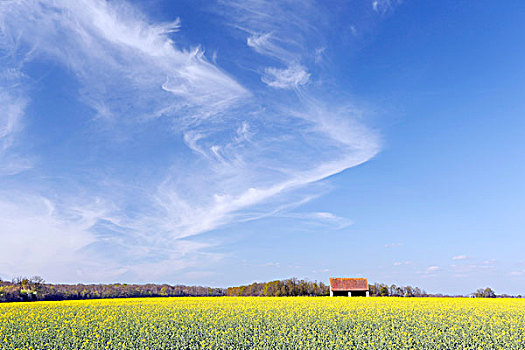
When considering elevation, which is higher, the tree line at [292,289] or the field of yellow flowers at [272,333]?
the tree line at [292,289]

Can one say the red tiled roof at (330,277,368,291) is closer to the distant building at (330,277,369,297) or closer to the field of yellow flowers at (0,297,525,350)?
the distant building at (330,277,369,297)

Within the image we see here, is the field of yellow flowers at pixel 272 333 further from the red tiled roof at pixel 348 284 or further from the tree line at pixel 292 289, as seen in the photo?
the tree line at pixel 292 289

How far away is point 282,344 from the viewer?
57.6 feet

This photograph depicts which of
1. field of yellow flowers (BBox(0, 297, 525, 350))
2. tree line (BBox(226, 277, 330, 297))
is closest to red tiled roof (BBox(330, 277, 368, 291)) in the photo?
tree line (BBox(226, 277, 330, 297))

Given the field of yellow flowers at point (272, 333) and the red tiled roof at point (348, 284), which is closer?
the field of yellow flowers at point (272, 333)

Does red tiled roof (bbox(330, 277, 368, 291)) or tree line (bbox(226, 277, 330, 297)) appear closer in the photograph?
red tiled roof (bbox(330, 277, 368, 291))

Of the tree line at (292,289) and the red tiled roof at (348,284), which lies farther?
the tree line at (292,289)

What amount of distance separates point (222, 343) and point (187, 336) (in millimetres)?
3066

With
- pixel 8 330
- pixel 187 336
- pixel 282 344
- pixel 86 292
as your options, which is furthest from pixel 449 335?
pixel 86 292

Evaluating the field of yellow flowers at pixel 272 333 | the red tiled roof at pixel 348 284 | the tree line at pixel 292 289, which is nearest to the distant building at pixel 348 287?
the red tiled roof at pixel 348 284

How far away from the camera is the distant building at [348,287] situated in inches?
2985

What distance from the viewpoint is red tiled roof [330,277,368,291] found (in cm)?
7619

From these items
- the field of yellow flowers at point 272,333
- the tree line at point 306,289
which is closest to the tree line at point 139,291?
the tree line at point 306,289

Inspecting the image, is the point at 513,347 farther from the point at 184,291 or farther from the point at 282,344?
the point at 184,291
